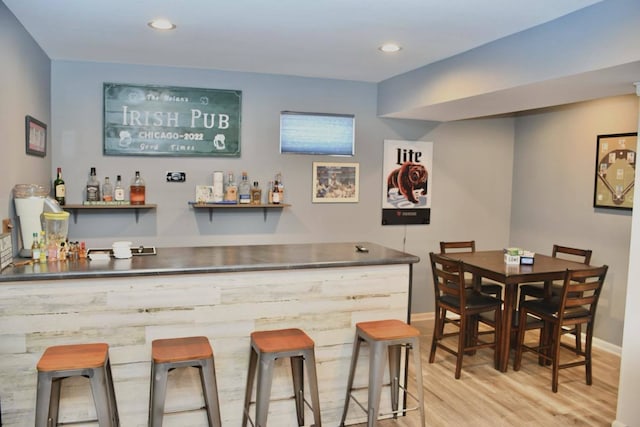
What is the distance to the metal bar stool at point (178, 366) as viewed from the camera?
2.38m

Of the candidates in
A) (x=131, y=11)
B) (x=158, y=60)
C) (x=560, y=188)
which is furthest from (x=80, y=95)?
(x=560, y=188)

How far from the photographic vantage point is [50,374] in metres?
2.18

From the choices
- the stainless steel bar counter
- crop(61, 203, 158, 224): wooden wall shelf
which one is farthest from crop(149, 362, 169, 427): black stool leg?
crop(61, 203, 158, 224): wooden wall shelf

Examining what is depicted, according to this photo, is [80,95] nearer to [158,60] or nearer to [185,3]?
[158,60]

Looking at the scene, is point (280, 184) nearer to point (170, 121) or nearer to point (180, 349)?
point (170, 121)

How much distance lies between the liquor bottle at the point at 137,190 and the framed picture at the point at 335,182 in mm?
1528

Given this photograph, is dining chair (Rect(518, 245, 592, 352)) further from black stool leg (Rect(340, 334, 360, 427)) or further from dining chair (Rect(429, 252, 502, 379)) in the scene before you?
black stool leg (Rect(340, 334, 360, 427))

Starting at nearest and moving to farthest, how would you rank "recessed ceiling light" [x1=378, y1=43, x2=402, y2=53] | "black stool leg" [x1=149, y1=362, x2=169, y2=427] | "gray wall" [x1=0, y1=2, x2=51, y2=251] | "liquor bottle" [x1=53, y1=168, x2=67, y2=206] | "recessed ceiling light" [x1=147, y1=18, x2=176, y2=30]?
1. "black stool leg" [x1=149, y1=362, x2=169, y2=427]
2. "gray wall" [x1=0, y1=2, x2=51, y2=251]
3. "recessed ceiling light" [x1=147, y1=18, x2=176, y2=30]
4. "recessed ceiling light" [x1=378, y1=43, x2=402, y2=53]
5. "liquor bottle" [x1=53, y1=168, x2=67, y2=206]

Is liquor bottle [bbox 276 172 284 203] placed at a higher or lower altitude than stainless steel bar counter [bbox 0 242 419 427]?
A: higher

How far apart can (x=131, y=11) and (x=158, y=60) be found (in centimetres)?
123

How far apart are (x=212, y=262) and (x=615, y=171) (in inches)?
143

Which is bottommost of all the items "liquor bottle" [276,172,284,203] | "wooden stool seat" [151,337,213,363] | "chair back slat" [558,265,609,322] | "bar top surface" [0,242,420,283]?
"wooden stool seat" [151,337,213,363]

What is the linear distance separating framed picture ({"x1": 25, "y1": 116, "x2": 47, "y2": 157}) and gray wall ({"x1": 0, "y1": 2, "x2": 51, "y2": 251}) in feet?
0.16

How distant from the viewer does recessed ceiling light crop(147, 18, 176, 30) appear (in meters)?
3.10
